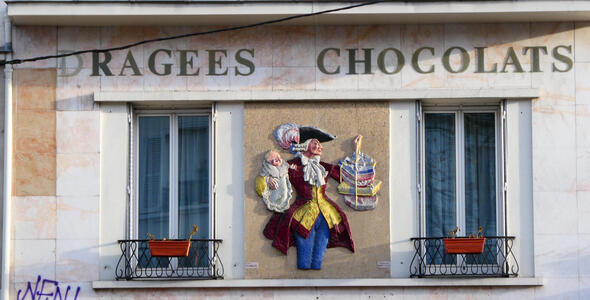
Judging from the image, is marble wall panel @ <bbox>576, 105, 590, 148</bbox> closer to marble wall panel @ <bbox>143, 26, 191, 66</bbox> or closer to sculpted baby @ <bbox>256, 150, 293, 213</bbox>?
sculpted baby @ <bbox>256, 150, 293, 213</bbox>

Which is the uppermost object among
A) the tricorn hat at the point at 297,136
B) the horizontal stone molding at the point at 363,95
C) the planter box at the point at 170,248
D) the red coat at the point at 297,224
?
the horizontal stone molding at the point at 363,95

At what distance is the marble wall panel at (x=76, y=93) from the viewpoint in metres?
18.5

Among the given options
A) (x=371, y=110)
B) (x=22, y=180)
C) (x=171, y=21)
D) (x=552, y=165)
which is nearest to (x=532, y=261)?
(x=552, y=165)

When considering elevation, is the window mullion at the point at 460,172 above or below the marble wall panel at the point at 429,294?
above

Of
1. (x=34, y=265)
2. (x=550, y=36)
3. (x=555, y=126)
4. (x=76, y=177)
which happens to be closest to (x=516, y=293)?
(x=555, y=126)

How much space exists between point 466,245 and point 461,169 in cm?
144

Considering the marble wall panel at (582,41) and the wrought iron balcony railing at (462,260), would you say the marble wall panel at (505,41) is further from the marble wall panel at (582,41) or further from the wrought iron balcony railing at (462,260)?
the wrought iron balcony railing at (462,260)

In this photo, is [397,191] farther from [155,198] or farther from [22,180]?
[22,180]

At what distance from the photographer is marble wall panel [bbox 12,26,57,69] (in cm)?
1862

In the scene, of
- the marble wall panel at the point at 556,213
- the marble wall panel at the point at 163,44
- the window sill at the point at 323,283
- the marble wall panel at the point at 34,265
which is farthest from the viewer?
the marble wall panel at the point at 163,44

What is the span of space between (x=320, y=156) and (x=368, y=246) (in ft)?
4.94

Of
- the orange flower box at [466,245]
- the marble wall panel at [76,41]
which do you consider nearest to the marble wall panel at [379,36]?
the orange flower box at [466,245]

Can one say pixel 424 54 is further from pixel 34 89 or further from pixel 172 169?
pixel 34 89

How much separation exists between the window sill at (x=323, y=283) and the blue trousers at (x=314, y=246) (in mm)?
249
